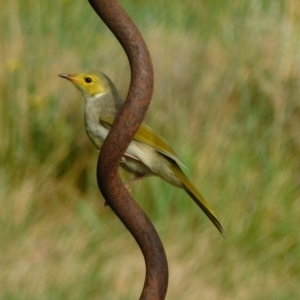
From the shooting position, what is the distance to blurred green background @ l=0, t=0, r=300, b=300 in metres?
4.41

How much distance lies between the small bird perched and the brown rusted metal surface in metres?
0.93

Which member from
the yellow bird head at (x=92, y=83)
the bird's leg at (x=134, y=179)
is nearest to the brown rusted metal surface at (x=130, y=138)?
the bird's leg at (x=134, y=179)

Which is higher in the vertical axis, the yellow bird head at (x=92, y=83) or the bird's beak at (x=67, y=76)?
the bird's beak at (x=67, y=76)

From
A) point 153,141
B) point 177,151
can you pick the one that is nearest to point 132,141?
point 153,141

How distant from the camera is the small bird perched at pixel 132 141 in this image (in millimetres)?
2619

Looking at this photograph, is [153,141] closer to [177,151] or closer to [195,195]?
[195,195]

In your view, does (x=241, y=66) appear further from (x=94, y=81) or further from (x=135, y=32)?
(x=135, y=32)

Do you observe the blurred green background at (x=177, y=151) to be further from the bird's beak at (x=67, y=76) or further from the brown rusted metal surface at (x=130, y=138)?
the brown rusted metal surface at (x=130, y=138)

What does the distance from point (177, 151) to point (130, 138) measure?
3518 millimetres

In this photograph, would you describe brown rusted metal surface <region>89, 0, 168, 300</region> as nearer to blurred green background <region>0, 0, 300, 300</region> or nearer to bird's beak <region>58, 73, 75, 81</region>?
bird's beak <region>58, 73, 75, 81</region>

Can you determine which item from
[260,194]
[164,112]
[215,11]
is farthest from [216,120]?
[215,11]

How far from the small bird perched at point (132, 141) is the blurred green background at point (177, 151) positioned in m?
1.46

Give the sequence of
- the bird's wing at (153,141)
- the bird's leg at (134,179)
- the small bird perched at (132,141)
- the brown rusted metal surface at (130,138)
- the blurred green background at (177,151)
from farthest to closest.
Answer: the blurred green background at (177,151) → the bird's wing at (153,141) → the small bird perched at (132,141) → the bird's leg at (134,179) → the brown rusted metal surface at (130,138)

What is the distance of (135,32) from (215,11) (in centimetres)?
481
